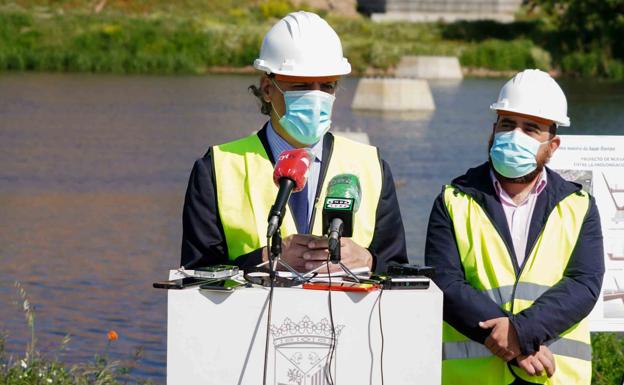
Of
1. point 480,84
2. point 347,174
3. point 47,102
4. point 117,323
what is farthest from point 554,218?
point 480,84

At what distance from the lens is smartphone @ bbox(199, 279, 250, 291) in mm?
3793

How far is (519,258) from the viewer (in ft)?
16.1

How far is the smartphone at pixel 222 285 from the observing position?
379 cm

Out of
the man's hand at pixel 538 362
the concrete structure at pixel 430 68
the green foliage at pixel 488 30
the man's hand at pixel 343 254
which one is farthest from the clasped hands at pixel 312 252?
the green foliage at pixel 488 30

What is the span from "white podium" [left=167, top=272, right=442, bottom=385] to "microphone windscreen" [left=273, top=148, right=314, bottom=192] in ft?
1.04

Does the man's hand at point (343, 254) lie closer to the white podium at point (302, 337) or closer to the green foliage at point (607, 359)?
the white podium at point (302, 337)

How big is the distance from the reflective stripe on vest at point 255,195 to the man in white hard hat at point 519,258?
504 millimetres

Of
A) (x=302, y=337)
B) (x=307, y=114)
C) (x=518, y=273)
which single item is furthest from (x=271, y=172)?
(x=518, y=273)

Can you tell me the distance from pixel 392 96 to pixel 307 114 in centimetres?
3464

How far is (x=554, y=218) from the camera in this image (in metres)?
4.94

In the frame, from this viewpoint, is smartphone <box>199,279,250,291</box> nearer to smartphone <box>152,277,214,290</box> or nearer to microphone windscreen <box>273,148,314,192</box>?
smartphone <box>152,277,214,290</box>

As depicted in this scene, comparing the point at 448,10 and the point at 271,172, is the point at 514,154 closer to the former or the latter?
the point at 271,172

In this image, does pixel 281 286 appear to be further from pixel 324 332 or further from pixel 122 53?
pixel 122 53

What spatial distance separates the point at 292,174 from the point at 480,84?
52.9m
